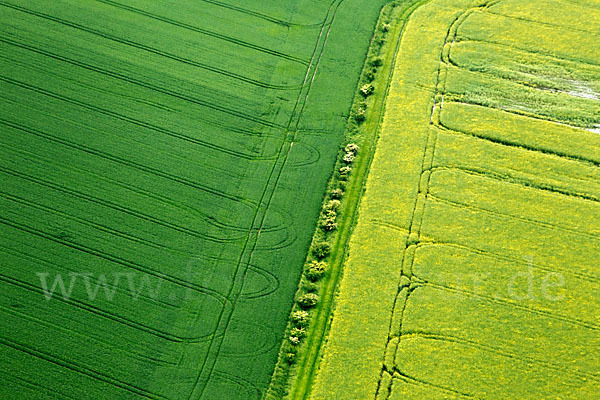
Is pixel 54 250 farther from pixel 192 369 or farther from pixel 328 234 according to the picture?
pixel 328 234

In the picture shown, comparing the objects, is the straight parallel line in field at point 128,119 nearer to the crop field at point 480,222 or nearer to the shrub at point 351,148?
A: the shrub at point 351,148

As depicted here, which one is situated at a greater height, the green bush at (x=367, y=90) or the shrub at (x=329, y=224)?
the green bush at (x=367, y=90)

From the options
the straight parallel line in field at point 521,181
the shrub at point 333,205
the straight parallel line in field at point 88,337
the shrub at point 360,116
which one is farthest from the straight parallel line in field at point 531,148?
the straight parallel line in field at point 88,337

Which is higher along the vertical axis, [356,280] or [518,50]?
[518,50]

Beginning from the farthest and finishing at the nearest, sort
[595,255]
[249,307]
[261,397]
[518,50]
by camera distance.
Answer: [518,50] → [595,255] → [249,307] → [261,397]

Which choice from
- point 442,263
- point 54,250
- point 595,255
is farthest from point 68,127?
point 595,255

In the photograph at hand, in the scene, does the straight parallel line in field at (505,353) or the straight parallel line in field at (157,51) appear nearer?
the straight parallel line in field at (505,353)
